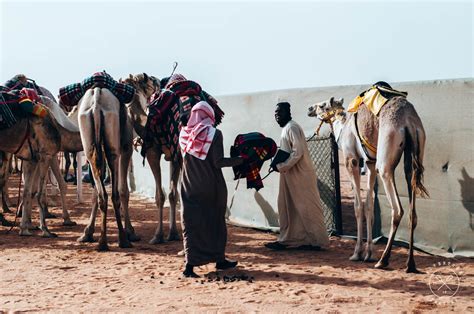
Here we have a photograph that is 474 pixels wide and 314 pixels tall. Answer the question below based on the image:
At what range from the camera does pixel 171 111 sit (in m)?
8.60

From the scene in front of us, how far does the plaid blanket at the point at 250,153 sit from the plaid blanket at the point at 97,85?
2.31 m

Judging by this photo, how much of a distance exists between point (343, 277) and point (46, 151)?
538 centimetres

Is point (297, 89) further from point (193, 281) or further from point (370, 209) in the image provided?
point (193, 281)

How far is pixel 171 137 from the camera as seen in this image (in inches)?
342

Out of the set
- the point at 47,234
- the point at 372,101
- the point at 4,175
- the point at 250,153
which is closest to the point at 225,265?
the point at 250,153

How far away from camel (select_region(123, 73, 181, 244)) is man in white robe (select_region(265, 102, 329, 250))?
1.76 meters

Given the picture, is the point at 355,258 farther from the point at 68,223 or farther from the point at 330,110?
the point at 68,223

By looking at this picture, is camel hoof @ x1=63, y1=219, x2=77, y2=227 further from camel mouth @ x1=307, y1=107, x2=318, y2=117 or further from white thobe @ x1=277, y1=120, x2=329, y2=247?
camel mouth @ x1=307, y1=107, x2=318, y2=117

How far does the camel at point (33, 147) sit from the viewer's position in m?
9.27

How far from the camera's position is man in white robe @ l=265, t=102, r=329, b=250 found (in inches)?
316

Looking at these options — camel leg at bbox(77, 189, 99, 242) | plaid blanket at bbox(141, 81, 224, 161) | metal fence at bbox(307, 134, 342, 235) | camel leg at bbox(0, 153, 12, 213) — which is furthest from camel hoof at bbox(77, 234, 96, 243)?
metal fence at bbox(307, 134, 342, 235)

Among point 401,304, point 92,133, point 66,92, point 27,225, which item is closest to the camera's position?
point 401,304

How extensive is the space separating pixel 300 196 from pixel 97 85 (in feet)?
11.1

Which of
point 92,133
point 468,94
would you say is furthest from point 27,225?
point 468,94
